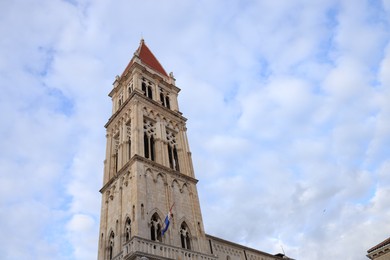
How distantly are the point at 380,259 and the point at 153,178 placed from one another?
20.4 meters

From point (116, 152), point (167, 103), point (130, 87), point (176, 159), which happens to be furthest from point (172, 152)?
point (130, 87)

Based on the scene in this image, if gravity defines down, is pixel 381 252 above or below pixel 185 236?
below

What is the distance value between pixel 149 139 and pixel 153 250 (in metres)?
11.3

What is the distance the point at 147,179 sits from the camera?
27.0 metres

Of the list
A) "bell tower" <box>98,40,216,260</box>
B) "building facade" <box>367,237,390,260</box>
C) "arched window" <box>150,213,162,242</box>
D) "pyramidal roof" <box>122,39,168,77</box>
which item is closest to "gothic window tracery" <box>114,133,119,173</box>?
"bell tower" <box>98,40,216,260</box>

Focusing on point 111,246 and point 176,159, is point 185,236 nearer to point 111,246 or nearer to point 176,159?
point 111,246

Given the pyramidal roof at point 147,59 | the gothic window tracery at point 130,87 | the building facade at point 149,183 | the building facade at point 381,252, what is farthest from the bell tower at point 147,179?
the building facade at point 381,252

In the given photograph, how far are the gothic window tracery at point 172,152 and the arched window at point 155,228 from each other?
632 cm

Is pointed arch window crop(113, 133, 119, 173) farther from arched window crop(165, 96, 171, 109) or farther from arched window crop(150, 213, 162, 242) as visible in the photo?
arched window crop(150, 213, 162, 242)

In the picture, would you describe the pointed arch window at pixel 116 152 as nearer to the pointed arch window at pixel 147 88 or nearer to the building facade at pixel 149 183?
the building facade at pixel 149 183

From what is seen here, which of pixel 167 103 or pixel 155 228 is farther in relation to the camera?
pixel 167 103

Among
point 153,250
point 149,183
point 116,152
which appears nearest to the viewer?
point 153,250

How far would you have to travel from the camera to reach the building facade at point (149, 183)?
24141mm

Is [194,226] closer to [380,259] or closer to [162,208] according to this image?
[162,208]
